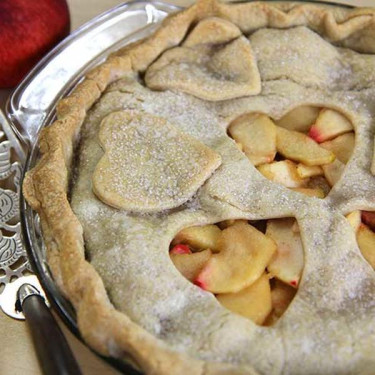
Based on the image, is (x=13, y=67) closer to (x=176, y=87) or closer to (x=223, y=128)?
(x=176, y=87)

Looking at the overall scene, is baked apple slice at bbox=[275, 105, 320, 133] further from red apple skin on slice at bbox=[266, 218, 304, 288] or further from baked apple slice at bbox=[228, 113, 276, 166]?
red apple skin on slice at bbox=[266, 218, 304, 288]

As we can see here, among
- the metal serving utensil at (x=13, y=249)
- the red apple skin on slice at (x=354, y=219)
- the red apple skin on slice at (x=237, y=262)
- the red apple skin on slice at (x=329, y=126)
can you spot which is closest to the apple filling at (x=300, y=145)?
the red apple skin on slice at (x=329, y=126)

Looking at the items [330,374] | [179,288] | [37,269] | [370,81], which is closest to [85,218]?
[37,269]

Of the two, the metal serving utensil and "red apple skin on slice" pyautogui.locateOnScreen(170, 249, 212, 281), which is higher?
"red apple skin on slice" pyautogui.locateOnScreen(170, 249, 212, 281)

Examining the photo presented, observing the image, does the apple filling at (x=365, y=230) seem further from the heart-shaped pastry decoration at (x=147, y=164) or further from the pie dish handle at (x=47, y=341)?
the pie dish handle at (x=47, y=341)


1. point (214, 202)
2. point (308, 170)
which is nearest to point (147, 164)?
point (214, 202)

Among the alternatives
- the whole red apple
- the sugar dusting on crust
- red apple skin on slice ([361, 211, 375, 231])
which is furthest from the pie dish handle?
the whole red apple
